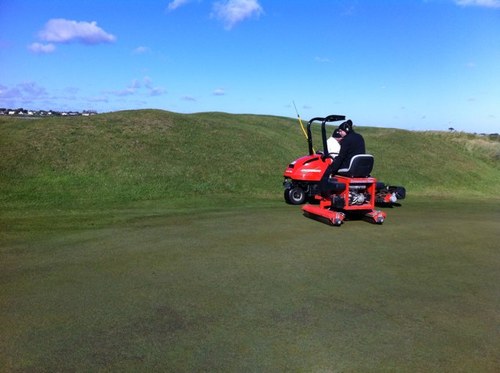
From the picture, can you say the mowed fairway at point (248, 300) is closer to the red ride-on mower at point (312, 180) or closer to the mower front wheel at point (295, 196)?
the red ride-on mower at point (312, 180)

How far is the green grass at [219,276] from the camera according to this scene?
3707 mm

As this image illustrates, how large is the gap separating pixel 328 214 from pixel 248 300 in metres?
4.10

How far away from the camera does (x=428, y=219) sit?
9.36 m

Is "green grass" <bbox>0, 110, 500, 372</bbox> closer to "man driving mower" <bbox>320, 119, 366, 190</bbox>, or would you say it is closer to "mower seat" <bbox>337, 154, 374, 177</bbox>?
"mower seat" <bbox>337, 154, 374, 177</bbox>

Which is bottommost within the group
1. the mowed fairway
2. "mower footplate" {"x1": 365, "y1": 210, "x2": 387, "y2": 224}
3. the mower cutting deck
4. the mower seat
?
the mowed fairway

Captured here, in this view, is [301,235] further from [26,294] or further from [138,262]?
[26,294]

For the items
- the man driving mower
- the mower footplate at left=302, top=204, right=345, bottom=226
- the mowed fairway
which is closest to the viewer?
the mowed fairway

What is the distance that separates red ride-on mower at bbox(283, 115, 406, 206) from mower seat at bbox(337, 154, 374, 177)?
97cm

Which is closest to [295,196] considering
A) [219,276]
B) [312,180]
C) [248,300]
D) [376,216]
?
[312,180]

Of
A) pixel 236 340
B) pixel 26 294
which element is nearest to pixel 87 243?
pixel 26 294

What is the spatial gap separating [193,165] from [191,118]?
6.17 m

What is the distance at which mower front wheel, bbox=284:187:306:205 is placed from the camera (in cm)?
1064

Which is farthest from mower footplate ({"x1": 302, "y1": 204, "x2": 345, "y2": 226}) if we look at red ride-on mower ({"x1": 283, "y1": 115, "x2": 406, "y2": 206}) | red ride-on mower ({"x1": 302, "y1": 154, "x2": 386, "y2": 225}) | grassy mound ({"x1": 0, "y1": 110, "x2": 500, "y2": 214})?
grassy mound ({"x1": 0, "y1": 110, "x2": 500, "y2": 214})

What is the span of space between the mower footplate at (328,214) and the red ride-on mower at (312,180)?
100 cm
